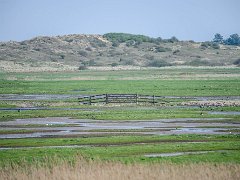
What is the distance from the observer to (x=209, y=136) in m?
36.7

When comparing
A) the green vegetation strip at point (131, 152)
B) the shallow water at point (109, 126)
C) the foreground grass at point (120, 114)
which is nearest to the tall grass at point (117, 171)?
the green vegetation strip at point (131, 152)

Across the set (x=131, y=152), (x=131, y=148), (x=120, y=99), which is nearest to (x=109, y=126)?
(x=131, y=148)

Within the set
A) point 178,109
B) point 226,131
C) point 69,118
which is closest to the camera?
point 226,131

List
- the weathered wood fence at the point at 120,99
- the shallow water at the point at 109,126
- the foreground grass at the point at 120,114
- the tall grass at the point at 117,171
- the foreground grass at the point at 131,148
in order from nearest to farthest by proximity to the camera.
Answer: the tall grass at the point at 117,171
the foreground grass at the point at 131,148
the shallow water at the point at 109,126
the foreground grass at the point at 120,114
the weathered wood fence at the point at 120,99

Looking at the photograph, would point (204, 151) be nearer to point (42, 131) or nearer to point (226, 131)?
point (226, 131)

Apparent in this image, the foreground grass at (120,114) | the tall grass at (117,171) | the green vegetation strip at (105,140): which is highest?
the tall grass at (117,171)

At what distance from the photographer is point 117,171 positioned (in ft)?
74.3

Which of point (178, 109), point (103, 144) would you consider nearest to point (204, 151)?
point (103, 144)

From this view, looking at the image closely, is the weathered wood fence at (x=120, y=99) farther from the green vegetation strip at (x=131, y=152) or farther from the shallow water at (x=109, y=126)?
the green vegetation strip at (x=131, y=152)

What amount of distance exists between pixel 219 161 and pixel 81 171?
7.22 m

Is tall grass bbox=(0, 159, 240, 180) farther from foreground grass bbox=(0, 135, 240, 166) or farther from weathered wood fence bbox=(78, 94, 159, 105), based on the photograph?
weathered wood fence bbox=(78, 94, 159, 105)

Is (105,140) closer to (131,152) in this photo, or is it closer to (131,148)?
(131,148)

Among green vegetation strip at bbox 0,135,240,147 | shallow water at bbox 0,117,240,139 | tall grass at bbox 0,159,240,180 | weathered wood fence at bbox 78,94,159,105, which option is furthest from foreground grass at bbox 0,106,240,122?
tall grass at bbox 0,159,240,180

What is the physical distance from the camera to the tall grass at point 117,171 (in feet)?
72.2
